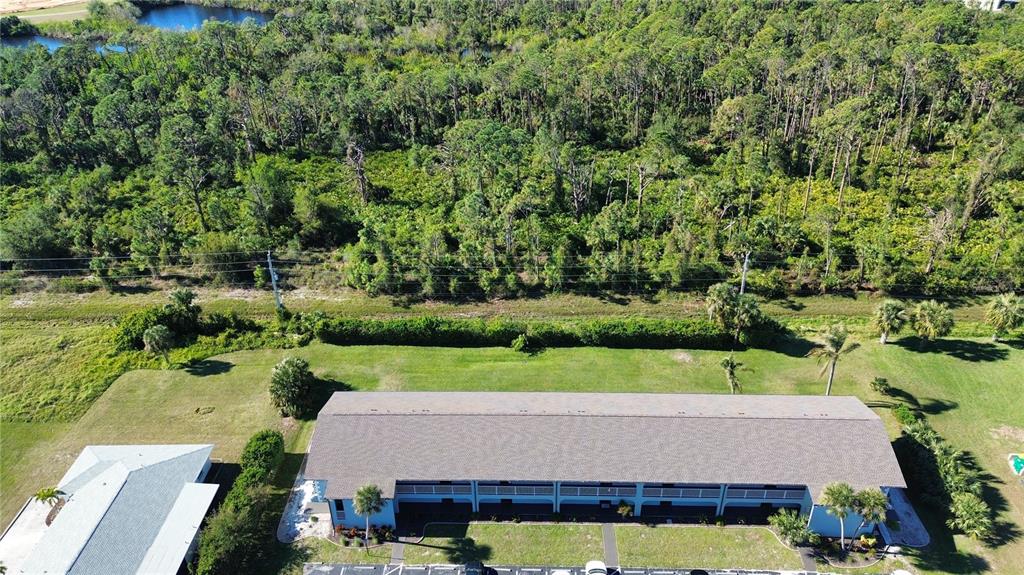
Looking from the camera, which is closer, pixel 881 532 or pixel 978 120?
pixel 881 532

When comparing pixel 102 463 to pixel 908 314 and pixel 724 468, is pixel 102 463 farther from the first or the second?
pixel 908 314

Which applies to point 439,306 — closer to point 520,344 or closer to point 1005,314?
point 520,344

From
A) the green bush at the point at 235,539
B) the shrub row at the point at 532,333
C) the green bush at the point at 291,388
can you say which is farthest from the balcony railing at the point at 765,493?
the green bush at the point at 291,388

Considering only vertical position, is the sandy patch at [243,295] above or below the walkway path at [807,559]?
above

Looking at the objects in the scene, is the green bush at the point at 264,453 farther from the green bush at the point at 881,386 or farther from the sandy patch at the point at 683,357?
the green bush at the point at 881,386

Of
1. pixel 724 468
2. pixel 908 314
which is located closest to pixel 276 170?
pixel 724 468

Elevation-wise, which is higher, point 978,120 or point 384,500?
point 978,120

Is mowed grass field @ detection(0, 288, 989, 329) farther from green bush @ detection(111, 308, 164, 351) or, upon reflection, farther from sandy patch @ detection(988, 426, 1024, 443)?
sandy patch @ detection(988, 426, 1024, 443)
